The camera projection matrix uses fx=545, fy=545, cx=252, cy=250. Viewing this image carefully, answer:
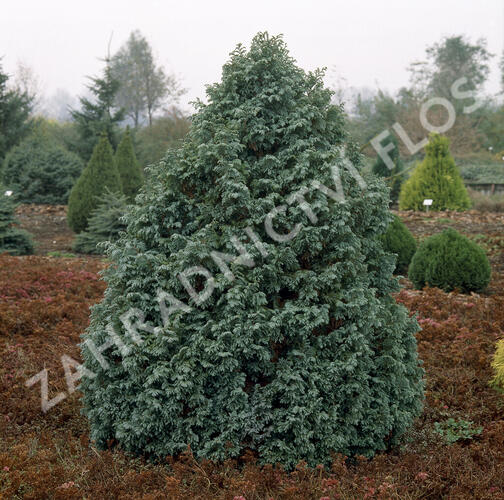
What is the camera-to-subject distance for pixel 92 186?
43.0 ft

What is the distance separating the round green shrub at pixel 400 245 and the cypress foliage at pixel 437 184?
592 centimetres

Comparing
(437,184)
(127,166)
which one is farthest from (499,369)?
(127,166)

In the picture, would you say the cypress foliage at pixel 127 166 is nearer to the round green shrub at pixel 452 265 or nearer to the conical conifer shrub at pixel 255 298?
the round green shrub at pixel 452 265

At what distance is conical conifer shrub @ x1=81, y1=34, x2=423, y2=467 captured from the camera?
285 cm

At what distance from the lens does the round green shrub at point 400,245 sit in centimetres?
921

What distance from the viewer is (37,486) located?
256 cm

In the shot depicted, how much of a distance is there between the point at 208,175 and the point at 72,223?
35.2ft

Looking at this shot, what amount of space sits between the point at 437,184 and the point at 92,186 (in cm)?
911

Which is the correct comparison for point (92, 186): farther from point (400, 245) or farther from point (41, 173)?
point (400, 245)

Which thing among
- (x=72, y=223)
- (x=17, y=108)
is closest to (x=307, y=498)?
(x=72, y=223)

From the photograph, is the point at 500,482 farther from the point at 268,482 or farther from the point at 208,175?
the point at 208,175

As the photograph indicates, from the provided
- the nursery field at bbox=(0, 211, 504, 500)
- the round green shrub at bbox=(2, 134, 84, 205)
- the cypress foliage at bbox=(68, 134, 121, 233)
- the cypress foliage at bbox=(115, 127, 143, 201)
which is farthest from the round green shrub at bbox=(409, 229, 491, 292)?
the round green shrub at bbox=(2, 134, 84, 205)

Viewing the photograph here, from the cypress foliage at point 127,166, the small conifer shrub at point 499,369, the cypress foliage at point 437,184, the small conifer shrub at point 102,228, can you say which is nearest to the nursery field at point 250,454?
the small conifer shrub at point 499,369

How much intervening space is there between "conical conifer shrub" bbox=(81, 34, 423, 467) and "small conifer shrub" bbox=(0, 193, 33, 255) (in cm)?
812
